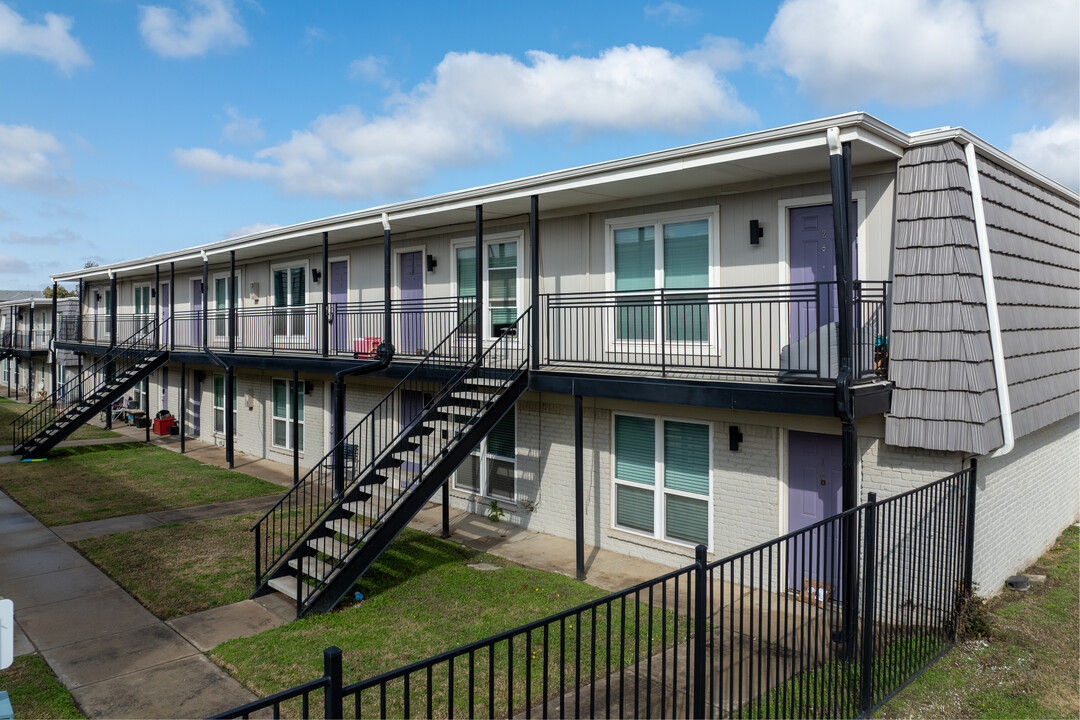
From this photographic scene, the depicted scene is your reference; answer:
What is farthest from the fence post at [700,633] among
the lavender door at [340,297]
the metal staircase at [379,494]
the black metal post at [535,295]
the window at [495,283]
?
the lavender door at [340,297]

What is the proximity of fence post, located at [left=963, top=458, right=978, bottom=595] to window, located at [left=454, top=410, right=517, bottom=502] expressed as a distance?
6638 mm

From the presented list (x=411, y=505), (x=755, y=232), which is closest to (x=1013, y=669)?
(x=755, y=232)

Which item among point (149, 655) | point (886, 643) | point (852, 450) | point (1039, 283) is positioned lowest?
point (149, 655)

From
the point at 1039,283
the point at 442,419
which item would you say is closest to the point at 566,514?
the point at 442,419

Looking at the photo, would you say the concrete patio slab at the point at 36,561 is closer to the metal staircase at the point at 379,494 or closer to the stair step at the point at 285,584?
the metal staircase at the point at 379,494

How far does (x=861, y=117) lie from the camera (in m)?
6.85

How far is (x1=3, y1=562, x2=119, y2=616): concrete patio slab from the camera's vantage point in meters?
8.64

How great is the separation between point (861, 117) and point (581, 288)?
16.7 ft

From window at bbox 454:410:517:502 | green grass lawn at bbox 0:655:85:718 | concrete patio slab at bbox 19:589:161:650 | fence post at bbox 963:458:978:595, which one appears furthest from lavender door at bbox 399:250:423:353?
fence post at bbox 963:458:978:595

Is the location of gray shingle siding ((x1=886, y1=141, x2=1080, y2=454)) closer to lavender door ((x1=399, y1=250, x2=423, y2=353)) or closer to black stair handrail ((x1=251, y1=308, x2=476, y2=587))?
black stair handrail ((x1=251, y1=308, x2=476, y2=587))

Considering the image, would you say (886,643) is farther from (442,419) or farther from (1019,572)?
(442,419)

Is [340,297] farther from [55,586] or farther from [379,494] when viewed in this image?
[379,494]

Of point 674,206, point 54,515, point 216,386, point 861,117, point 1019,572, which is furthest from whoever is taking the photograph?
point 216,386

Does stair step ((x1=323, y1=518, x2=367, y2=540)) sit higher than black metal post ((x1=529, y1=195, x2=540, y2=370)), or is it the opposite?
black metal post ((x1=529, y1=195, x2=540, y2=370))
